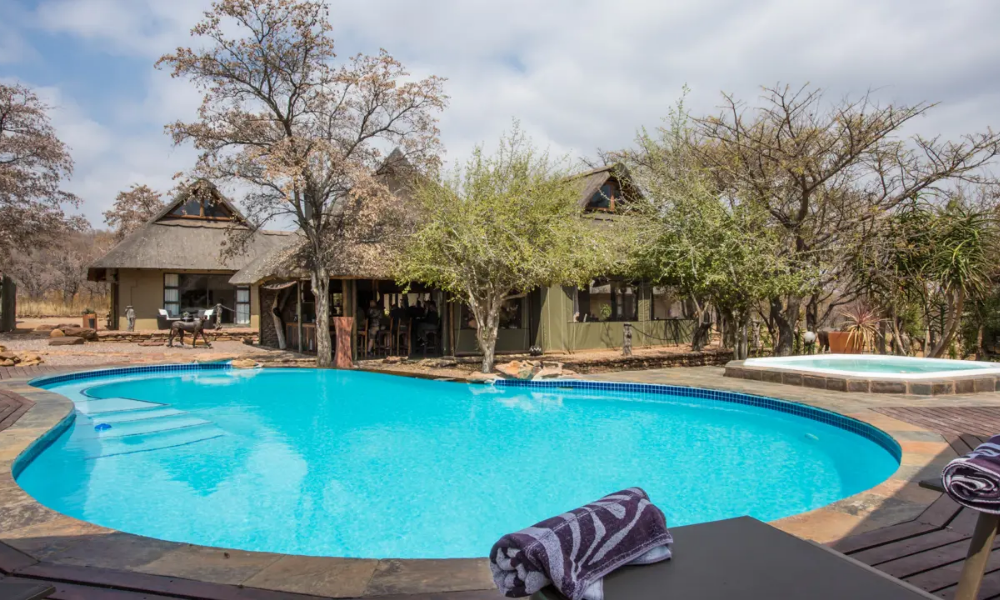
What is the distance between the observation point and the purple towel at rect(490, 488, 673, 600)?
147 centimetres

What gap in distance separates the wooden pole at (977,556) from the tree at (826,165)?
9.75 metres

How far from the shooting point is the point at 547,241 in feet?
35.4

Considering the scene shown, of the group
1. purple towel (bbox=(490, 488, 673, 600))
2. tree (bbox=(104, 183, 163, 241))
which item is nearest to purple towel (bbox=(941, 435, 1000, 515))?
purple towel (bbox=(490, 488, 673, 600))

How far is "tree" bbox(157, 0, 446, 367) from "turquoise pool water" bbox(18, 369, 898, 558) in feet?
13.9

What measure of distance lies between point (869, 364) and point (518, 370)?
5923 millimetres

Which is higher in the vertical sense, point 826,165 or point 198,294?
point 826,165

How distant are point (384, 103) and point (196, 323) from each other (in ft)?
25.6

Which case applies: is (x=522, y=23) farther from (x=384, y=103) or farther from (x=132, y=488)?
(x=132, y=488)

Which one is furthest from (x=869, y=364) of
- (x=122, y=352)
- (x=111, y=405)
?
(x=122, y=352)

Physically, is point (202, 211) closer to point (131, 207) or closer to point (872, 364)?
point (131, 207)

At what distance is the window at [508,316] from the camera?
46.4ft

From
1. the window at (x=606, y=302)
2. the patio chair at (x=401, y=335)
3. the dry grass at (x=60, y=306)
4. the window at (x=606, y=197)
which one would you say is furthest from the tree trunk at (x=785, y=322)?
the dry grass at (x=60, y=306)

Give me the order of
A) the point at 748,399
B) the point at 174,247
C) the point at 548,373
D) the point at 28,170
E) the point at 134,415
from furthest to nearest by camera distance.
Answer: the point at 174,247, the point at 28,170, the point at 548,373, the point at 134,415, the point at 748,399

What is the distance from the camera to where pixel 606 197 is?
15.5 m
